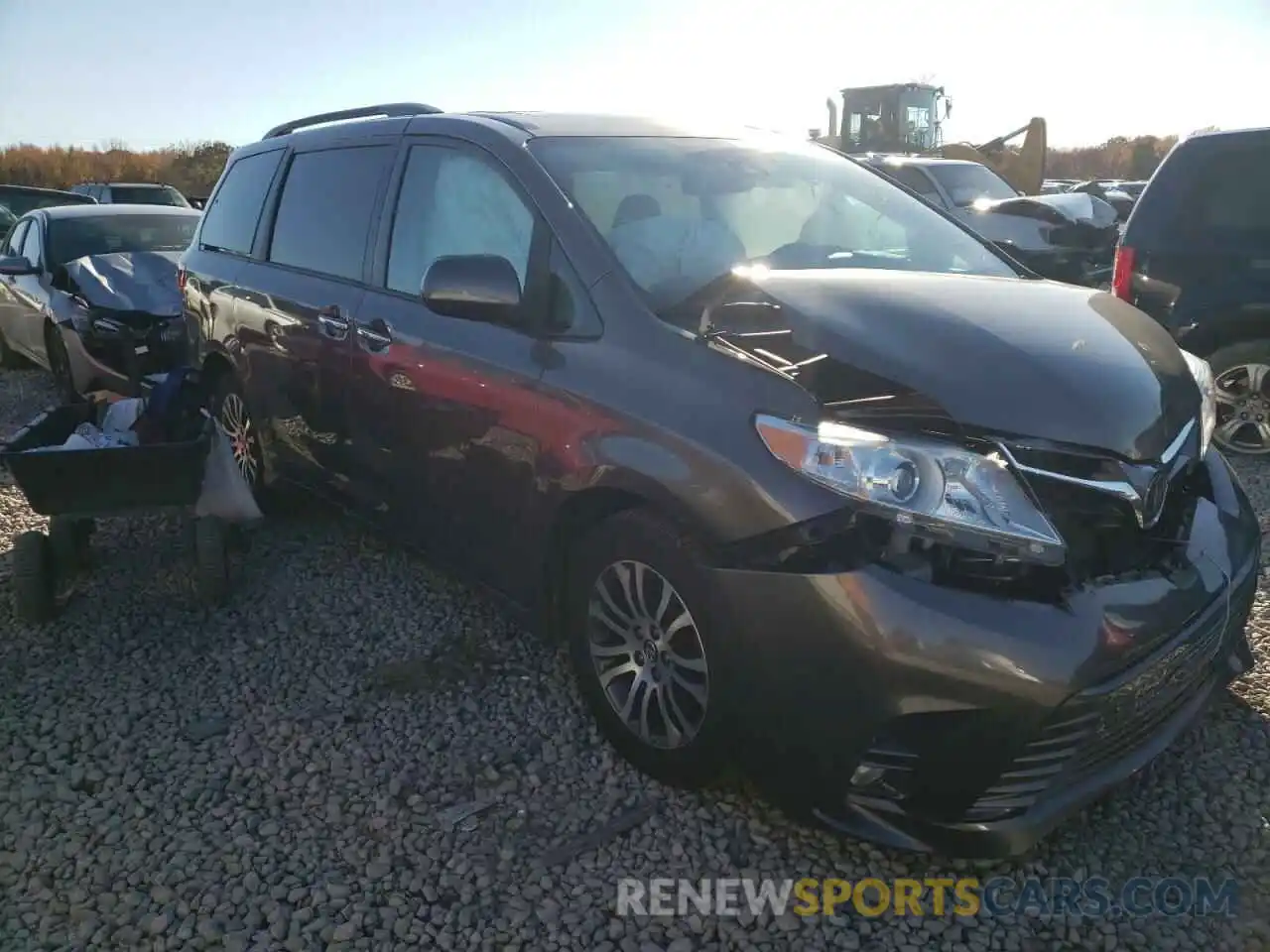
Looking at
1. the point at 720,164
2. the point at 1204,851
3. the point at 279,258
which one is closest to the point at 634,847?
the point at 1204,851

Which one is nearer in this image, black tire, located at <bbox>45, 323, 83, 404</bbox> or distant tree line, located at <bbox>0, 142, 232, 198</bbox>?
black tire, located at <bbox>45, 323, 83, 404</bbox>

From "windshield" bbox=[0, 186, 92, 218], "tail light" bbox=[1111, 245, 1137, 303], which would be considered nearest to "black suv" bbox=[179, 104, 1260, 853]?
"tail light" bbox=[1111, 245, 1137, 303]

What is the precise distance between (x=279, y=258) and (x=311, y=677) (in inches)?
78.1

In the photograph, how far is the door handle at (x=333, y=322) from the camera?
388 cm

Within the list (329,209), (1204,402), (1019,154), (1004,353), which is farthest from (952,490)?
(1019,154)

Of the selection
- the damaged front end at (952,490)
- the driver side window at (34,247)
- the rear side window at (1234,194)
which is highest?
the rear side window at (1234,194)

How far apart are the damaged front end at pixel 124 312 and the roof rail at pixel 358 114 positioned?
5.89ft

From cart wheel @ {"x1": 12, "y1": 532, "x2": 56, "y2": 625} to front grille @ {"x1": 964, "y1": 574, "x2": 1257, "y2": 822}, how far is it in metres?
3.69

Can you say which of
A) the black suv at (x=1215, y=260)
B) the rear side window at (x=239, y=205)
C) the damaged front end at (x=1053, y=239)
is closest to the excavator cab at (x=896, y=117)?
the damaged front end at (x=1053, y=239)

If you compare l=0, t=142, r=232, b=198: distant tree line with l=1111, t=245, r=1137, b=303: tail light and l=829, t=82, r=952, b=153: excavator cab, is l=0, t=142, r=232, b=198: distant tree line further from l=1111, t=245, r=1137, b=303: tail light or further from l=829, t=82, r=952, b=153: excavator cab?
l=1111, t=245, r=1137, b=303: tail light

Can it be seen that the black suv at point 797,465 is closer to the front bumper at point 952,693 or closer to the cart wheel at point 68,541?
the front bumper at point 952,693

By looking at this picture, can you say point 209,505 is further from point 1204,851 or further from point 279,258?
point 1204,851

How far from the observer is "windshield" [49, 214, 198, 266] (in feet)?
25.9

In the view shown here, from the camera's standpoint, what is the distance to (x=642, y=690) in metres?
2.83
